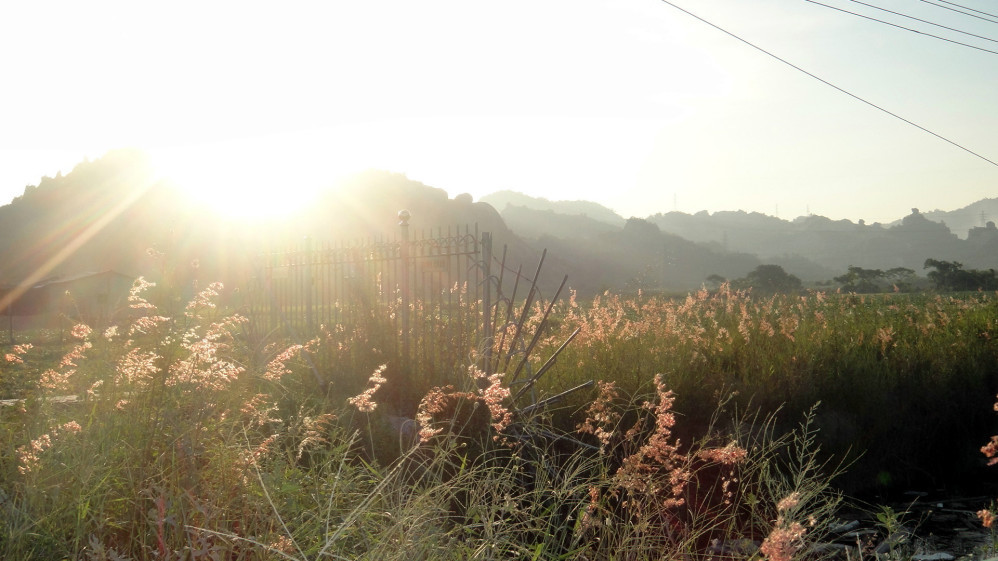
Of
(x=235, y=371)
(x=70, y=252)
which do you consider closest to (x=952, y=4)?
(x=235, y=371)

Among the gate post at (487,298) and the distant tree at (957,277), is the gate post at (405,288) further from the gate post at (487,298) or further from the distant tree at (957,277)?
the distant tree at (957,277)

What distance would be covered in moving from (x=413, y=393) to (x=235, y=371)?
3468 mm

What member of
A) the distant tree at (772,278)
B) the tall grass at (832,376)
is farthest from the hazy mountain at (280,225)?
the tall grass at (832,376)

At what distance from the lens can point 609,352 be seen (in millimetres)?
7695

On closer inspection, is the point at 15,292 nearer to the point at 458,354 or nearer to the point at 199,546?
the point at 458,354

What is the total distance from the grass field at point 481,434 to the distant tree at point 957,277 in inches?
1436

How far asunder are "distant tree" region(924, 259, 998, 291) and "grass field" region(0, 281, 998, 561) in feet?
120

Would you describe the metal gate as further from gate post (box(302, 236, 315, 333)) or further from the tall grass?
the tall grass

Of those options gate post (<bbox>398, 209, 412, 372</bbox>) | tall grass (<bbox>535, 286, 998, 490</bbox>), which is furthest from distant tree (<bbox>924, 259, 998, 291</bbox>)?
gate post (<bbox>398, 209, 412, 372</bbox>)

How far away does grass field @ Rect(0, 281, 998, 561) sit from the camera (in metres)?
2.89

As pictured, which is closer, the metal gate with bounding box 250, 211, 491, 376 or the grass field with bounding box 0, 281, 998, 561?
the grass field with bounding box 0, 281, 998, 561

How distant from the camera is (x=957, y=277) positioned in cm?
4672

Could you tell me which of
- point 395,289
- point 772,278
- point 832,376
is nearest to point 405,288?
point 395,289

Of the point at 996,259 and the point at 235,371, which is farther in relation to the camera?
the point at 996,259
